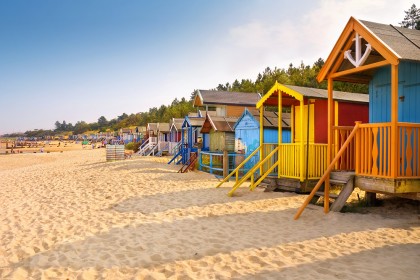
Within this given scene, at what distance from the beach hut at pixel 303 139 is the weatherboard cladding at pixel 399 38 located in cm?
301

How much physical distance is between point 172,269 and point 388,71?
808cm

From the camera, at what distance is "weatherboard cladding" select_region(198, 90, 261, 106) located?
2720 centimetres

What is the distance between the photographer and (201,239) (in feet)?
21.8

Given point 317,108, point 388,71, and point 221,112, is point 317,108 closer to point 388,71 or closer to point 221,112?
point 388,71

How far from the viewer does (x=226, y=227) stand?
7.50m

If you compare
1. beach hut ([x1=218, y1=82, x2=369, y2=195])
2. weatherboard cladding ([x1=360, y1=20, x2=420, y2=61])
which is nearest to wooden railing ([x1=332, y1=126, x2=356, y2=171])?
beach hut ([x1=218, y1=82, x2=369, y2=195])

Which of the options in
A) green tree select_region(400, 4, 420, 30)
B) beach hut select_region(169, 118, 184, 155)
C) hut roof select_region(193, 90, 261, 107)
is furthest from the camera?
green tree select_region(400, 4, 420, 30)

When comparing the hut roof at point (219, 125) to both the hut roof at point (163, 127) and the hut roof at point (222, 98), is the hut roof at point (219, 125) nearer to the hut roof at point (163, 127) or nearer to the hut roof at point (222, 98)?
the hut roof at point (222, 98)

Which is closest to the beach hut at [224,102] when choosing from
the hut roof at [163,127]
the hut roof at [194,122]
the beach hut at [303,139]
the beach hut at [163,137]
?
the hut roof at [194,122]

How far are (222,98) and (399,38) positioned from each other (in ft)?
67.2

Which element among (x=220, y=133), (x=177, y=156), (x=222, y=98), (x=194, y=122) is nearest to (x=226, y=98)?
(x=222, y=98)

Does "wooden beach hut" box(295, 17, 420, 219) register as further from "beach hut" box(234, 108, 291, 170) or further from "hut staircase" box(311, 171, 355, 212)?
"beach hut" box(234, 108, 291, 170)

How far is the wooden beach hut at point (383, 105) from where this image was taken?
7051 mm

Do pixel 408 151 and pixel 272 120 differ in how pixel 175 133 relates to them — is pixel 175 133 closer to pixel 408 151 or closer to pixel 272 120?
pixel 272 120
